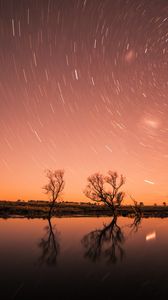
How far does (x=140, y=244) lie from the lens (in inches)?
923

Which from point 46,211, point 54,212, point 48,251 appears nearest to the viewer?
point 48,251

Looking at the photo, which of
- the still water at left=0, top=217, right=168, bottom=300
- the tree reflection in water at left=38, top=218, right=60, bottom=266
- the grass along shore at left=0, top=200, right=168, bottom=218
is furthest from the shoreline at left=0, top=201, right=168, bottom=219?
the still water at left=0, top=217, right=168, bottom=300

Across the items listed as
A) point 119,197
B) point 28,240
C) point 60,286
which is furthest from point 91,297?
point 119,197

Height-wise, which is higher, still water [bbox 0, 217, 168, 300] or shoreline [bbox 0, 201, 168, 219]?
shoreline [bbox 0, 201, 168, 219]

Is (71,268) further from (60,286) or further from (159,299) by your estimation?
(159,299)

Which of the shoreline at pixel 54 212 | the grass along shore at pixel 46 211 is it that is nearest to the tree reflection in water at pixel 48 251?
the shoreline at pixel 54 212

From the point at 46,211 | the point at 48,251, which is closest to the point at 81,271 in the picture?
the point at 48,251

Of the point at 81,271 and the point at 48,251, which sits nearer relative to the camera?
the point at 81,271

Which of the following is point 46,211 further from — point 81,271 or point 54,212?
point 81,271

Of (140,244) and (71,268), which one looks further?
(140,244)

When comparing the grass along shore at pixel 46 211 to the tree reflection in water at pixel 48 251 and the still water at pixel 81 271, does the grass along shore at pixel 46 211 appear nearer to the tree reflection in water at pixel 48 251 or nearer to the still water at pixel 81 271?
the tree reflection in water at pixel 48 251

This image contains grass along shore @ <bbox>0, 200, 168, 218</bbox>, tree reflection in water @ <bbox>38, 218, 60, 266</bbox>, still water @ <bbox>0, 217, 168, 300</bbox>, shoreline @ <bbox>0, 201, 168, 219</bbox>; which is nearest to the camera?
still water @ <bbox>0, 217, 168, 300</bbox>

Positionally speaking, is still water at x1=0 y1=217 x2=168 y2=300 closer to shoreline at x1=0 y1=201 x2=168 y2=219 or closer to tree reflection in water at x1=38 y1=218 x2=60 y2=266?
tree reflection in water at x1=38 y1=218 x2=60 y2=266

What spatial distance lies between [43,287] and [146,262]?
7343 mm
